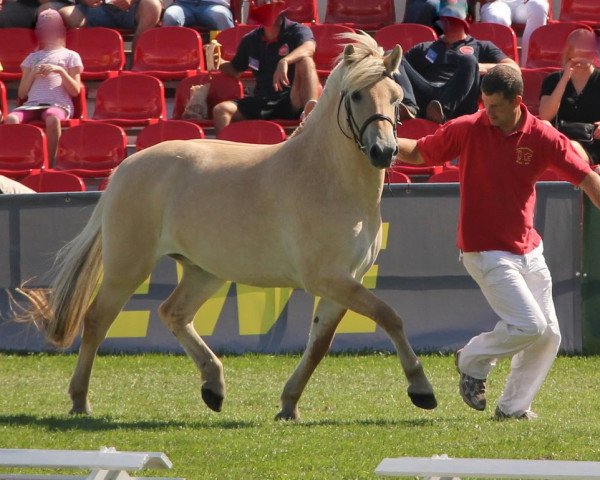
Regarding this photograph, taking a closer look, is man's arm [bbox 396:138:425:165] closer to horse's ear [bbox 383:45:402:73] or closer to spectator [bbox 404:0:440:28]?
horse's ear [bbox 383:45:402:73]

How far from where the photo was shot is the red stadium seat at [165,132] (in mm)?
13661

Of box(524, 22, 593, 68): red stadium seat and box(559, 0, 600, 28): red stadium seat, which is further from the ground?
box(559, 0, 600, 28): red stadium seat

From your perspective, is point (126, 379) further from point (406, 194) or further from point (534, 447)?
point (534, 447)

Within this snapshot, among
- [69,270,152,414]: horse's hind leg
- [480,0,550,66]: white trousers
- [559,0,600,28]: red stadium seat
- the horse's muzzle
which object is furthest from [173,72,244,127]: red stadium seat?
the horse's muzzle

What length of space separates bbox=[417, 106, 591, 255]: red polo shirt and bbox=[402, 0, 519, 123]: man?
210 inches

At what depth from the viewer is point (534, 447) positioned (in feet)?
22.5

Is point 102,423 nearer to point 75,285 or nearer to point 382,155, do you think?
point 75,285

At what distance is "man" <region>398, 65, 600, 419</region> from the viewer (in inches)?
299

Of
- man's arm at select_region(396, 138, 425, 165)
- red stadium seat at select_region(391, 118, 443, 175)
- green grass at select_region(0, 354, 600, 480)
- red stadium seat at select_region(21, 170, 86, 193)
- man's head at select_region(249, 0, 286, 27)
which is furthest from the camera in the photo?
man's head at select_region(249, 0, 286, 27)

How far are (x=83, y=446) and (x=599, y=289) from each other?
17.9 ft

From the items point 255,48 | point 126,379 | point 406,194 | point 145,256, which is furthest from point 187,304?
point 255,48

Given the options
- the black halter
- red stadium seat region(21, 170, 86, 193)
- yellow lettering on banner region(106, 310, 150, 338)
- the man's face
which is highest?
the man's face

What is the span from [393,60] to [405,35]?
7.64 m

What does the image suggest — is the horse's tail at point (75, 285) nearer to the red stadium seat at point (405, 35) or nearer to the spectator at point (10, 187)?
the spectator at point (10, 187)
